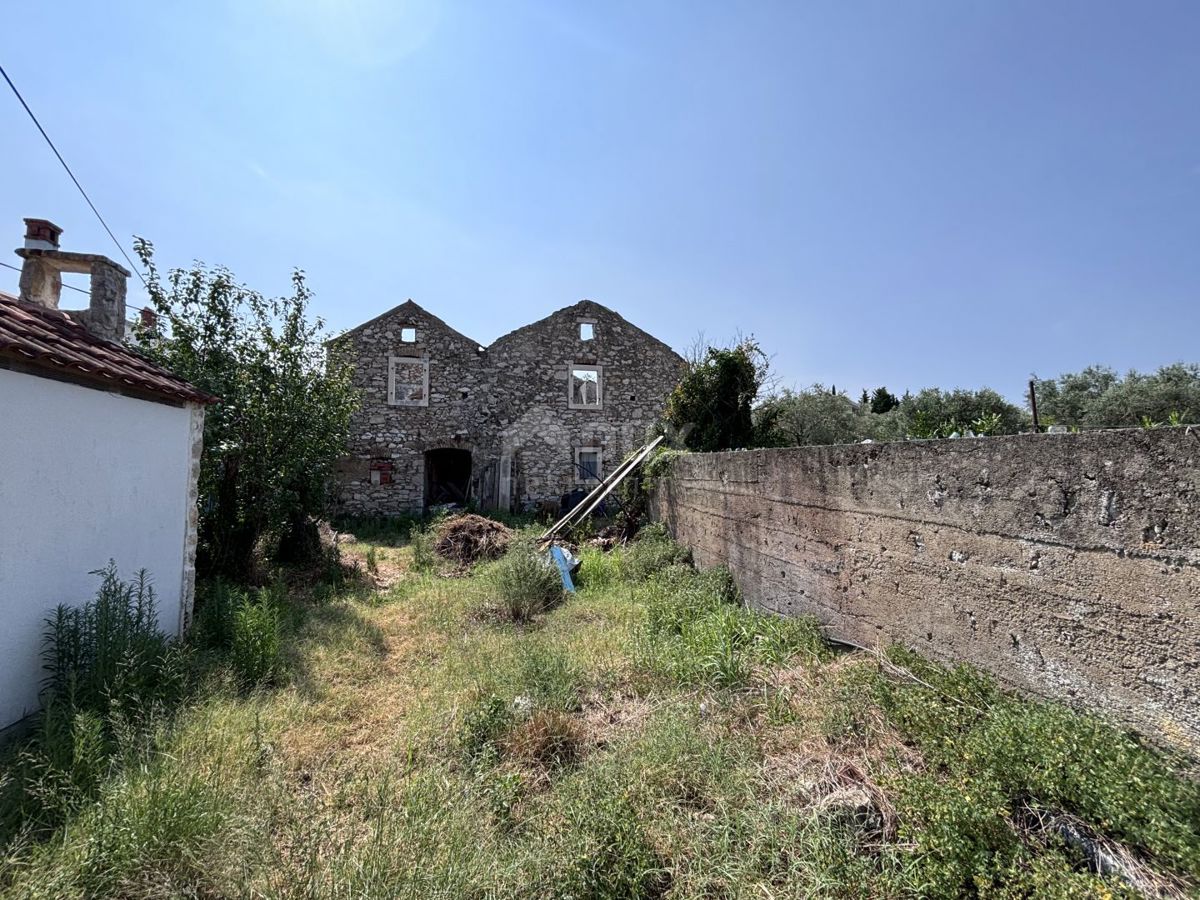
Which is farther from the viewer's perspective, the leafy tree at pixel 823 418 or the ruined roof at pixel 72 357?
the leafy tree at pixel 823 418

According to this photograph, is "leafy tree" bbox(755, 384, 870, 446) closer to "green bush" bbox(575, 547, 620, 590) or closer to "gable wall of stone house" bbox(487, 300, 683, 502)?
"gable wall of stone house" bbox(487, 300, 683, 502)

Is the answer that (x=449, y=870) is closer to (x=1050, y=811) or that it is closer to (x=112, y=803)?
(x=112, y=803)

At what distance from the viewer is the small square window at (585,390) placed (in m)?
14.9

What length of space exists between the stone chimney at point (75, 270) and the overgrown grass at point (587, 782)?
387cm

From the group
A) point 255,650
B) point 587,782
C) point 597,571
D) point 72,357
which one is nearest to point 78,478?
point 72,357

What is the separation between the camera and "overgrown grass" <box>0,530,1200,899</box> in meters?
1.98

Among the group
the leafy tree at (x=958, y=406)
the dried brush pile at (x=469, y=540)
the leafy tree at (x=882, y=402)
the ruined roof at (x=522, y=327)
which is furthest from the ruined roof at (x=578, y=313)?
the leafy tree at (x=882, y=402)

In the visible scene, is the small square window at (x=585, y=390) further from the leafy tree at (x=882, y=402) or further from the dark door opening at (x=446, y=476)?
the leafy tree at (x=882, y=402)

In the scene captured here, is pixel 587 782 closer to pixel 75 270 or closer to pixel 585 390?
pixel 75 270

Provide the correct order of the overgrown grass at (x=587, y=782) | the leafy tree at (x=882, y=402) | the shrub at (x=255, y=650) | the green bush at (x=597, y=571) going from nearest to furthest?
the overgrown grass at (x=587, y=782), the shrub at (x=255, y=650), the green bush at (x=597, y=571), the leafy tree at (x=882, y=402)

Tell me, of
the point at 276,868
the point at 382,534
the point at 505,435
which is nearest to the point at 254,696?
the point at 276,868

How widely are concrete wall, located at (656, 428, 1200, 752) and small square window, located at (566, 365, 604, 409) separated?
10.7 metres

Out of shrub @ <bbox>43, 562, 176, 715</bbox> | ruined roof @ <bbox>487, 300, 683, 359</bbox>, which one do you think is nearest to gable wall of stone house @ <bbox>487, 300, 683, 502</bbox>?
ruined roof @ <bbox>487, 300, 683, 359</bbox>

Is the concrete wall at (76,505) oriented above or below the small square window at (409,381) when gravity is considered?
below
